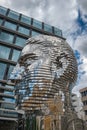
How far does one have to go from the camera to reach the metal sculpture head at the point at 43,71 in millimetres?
10828

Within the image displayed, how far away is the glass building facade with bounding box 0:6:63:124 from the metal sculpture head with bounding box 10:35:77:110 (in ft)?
56.2

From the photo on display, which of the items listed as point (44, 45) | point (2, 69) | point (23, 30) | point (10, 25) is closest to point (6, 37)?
point (10, 25)

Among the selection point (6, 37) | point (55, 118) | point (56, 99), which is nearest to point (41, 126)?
point (55, 118)

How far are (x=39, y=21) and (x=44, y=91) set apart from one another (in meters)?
34.4

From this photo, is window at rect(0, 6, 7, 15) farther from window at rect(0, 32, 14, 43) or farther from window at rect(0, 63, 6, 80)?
window at rect(0, 63, 6, 80)

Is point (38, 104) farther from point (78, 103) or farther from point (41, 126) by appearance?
point (78, 103)

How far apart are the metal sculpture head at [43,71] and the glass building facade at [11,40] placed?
56.2 feet

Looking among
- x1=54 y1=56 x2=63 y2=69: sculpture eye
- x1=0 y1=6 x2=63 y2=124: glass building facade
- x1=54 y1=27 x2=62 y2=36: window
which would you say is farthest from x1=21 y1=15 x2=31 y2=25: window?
x1=54 y1=56 x2=63 y2=69: sculpture eye

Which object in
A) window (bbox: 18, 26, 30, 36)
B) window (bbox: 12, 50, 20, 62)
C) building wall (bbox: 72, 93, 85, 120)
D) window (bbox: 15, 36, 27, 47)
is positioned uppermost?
window (bbox: 18, 26, 30, 36)

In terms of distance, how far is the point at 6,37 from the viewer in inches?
1438

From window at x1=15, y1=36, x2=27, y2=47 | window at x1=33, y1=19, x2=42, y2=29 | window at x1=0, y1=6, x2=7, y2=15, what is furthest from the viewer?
window at x1=33, y1=19, x2=42, y2=29

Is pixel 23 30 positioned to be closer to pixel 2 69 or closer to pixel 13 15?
pixel 13 15

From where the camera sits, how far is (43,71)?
1120 cm

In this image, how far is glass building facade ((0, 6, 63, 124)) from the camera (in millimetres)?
29683
